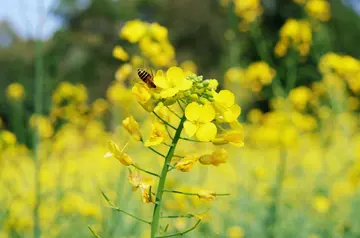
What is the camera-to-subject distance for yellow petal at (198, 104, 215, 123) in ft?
3.51

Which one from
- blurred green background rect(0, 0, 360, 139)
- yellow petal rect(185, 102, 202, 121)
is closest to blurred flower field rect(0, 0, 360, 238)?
yellow petal rect(185, 102, 202, 121)

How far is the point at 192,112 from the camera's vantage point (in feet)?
3.49

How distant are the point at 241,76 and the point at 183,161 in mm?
2537

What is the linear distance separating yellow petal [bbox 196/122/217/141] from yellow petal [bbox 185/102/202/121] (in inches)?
0.8

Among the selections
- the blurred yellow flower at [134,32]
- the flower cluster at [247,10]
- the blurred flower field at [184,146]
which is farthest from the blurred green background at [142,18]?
the blurred yellow flower at [134,32]

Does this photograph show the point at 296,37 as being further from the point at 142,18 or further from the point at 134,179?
the point at 142,18

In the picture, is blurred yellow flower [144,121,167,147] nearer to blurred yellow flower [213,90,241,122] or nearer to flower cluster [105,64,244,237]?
flower cluster [105,64,244,237]

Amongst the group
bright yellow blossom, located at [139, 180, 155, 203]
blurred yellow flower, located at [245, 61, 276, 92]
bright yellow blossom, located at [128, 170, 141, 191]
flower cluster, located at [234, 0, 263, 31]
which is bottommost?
bright yellow blossom, located at [139, 180, 155, 203]

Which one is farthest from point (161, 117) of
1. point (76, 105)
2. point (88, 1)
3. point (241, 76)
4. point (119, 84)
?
point (88, 1)

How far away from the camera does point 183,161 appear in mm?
1142

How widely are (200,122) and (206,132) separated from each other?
21mm

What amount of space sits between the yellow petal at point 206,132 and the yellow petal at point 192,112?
0.07 ft

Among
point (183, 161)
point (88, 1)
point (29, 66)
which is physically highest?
point (88, 1)

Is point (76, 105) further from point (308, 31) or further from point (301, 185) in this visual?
point (301, 185)
